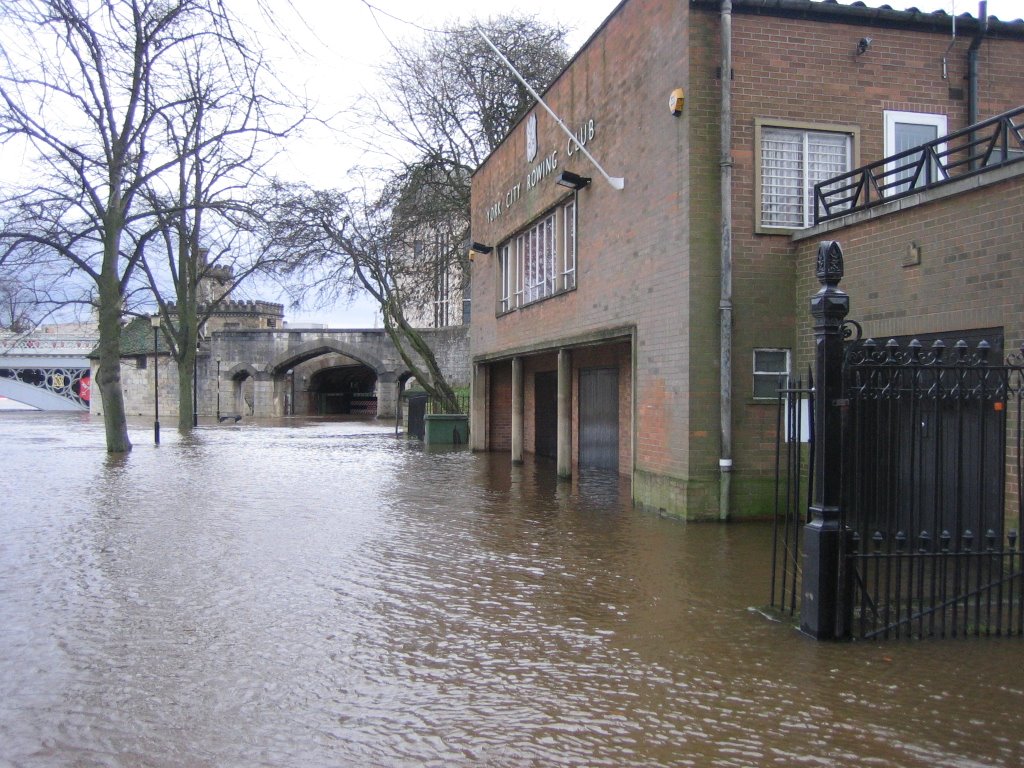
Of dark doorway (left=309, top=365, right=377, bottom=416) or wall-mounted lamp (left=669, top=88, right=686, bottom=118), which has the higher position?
wall-mounted lamp (left=669, top=88, right=686, bottom=118)

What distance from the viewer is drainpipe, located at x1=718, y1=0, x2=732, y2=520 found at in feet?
34.6

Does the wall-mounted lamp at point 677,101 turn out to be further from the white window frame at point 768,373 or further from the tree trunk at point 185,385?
the tree trunk at point 185,385

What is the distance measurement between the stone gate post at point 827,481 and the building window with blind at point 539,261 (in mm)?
9076

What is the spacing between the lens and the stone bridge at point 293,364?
4356 cm

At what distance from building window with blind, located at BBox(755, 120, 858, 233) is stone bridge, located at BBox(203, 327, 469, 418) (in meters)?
32.1

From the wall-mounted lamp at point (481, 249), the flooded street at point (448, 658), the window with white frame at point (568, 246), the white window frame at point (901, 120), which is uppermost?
the white window frame at point (901, 120)

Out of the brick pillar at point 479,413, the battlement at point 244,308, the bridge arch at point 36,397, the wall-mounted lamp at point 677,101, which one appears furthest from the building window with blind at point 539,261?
the bridge arch at point 36,397

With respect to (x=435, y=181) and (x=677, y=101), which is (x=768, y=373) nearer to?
(x=677, y=101)

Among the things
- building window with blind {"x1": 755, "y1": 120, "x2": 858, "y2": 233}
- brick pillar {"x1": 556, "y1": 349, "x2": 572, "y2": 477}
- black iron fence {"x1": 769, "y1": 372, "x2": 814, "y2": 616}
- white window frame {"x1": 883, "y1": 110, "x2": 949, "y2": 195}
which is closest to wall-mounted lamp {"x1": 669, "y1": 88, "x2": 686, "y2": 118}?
building window with blind {"x1": 755, "y1": 120, "x2": 858, "y2": 233}

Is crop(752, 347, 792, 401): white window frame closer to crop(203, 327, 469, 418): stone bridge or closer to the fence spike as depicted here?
Answer: the fence spike

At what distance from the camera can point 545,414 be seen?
20.3 m

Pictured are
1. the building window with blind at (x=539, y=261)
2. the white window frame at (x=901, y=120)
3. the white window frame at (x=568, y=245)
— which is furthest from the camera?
the building window with blind at (x=539, y=261)

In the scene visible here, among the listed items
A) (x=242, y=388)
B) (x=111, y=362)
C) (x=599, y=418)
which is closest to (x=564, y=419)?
(x=599, y=418)

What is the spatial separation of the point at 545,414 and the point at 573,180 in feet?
24.6
